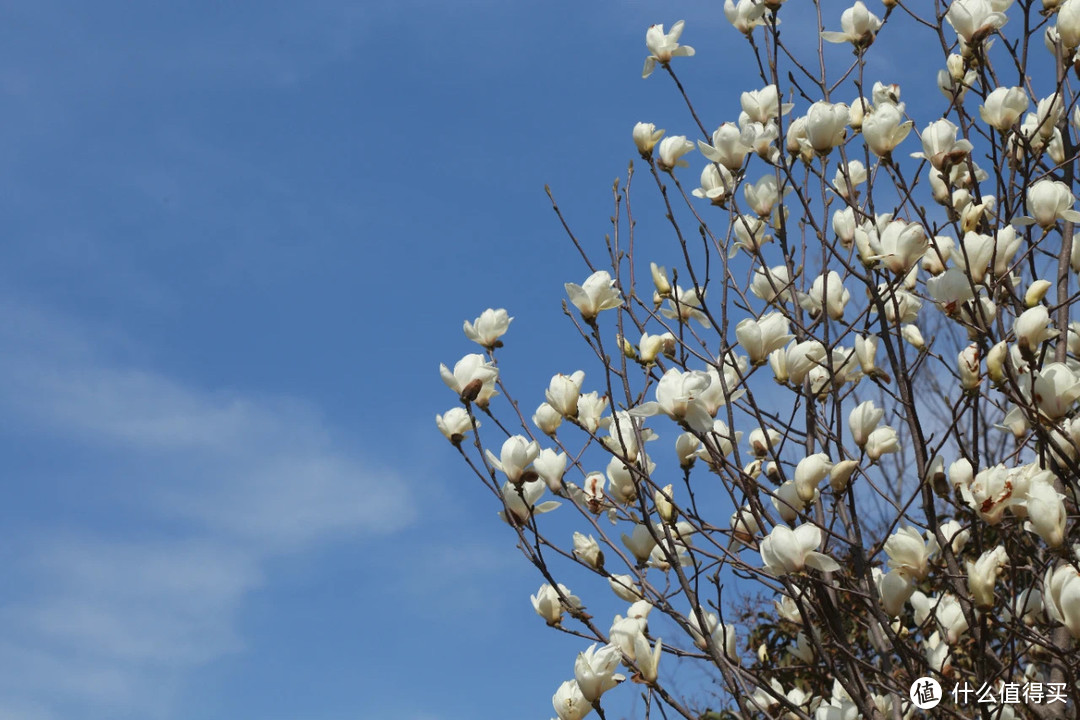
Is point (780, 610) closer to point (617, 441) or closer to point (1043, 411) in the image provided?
point (617, 441)

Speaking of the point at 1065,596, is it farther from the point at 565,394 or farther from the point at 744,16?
the point at 744,16

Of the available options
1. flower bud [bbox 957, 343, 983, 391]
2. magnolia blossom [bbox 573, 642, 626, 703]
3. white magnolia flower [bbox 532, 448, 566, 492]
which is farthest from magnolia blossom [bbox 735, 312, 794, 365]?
magnolia blossom [bbox 573, 642, 626, 703]

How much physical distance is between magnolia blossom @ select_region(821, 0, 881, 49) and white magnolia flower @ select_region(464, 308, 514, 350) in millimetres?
1125

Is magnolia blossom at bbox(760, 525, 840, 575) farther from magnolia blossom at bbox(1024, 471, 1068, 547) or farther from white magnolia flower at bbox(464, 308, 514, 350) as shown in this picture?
white magnolia flower at bbox(464, 308, 514, 350)

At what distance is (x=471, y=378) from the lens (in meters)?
2.17

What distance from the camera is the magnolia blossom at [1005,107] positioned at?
2195 millimetres

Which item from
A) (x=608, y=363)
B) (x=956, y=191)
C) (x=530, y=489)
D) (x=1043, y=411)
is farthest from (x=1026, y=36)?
(x=530, y=489)

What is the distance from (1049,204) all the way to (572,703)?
4.52 feet

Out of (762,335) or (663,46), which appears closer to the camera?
(762,335)

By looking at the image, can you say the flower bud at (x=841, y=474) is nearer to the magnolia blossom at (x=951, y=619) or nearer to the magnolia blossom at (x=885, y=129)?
the magnolia blossom at (x=951, y=619)

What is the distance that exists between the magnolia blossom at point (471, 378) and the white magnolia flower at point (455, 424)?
0.12 feet

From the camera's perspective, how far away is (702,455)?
7.81ft

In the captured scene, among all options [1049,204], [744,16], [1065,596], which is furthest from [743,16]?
[1065,596]

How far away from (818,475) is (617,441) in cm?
43
